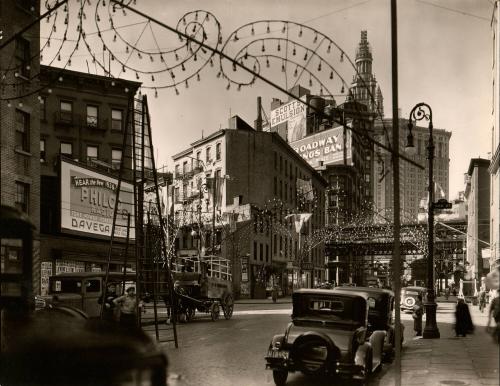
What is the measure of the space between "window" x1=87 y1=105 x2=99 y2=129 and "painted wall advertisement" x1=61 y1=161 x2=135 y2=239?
6042 millimetres

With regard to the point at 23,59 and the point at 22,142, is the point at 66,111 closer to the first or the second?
the point at 22,142

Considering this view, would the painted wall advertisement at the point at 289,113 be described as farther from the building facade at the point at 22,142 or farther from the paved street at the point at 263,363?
the building facade at the point at 22,142

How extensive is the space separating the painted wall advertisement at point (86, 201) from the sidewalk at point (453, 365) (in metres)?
18.9

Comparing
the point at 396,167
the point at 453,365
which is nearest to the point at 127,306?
the point at 453,365

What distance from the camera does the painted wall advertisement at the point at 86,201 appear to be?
29.3m

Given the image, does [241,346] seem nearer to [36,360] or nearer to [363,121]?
[363,121]

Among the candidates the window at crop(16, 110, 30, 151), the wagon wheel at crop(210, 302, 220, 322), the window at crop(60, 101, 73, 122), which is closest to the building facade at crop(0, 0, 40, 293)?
the window at crop(16, 110, 30, 151)

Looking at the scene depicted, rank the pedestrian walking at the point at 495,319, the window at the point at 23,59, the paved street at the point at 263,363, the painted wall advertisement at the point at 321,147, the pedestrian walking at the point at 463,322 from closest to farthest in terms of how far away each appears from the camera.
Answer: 1. the pedestrian walking at the point at 495,319
2. the paved street at the point at 263,363
3. the window at the point at 23,59
4. the pedestrian walking at the point at 463,322
5. the painted wall advertisement at the point at 321,147

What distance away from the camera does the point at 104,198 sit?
104 feet

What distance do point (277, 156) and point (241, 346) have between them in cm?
2912

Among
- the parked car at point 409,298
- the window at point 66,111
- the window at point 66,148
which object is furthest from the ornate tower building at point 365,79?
the window at point 66,148

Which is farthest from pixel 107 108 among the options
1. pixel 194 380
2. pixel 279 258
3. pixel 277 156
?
pixel 194 380

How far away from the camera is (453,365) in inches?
378

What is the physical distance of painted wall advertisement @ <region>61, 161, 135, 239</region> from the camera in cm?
2934
